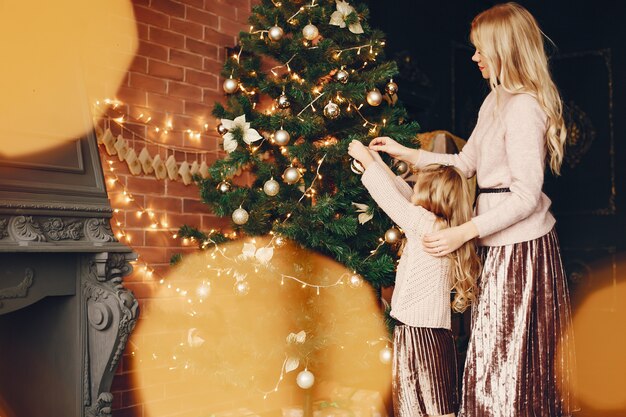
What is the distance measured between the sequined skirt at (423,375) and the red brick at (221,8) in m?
1.96

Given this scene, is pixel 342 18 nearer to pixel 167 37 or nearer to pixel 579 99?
pixel 167 37

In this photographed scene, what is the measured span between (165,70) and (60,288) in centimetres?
131

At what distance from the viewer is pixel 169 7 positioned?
321 cm

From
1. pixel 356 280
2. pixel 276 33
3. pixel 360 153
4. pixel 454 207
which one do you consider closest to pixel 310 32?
pixel 276 33

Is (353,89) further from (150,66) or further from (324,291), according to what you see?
(150,66)

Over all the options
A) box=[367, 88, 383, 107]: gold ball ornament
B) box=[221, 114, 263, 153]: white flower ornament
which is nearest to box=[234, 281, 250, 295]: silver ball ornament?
box=[221, 114, 263, 153]: white flower ornament

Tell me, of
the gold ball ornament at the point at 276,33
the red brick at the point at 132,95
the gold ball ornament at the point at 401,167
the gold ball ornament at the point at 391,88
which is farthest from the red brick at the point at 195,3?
the gold ball ornament at the point at 401,167

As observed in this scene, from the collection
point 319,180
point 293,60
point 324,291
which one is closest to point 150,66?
point 293,60

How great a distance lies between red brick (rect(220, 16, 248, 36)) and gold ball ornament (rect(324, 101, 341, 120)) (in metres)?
1.18

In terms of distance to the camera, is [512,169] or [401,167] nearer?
[512,169]

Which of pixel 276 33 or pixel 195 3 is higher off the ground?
pixel 195 3

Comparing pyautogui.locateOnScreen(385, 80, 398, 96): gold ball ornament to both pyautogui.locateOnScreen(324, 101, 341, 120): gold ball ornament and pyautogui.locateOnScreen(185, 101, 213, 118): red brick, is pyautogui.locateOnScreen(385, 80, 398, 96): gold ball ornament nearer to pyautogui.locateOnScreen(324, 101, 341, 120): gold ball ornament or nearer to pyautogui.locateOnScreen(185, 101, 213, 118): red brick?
pyautogui.locateOnScreen(324, 101, 341, 120): gold ball ornament

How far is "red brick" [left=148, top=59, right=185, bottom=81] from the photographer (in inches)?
123

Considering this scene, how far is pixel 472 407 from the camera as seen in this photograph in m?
2.20
